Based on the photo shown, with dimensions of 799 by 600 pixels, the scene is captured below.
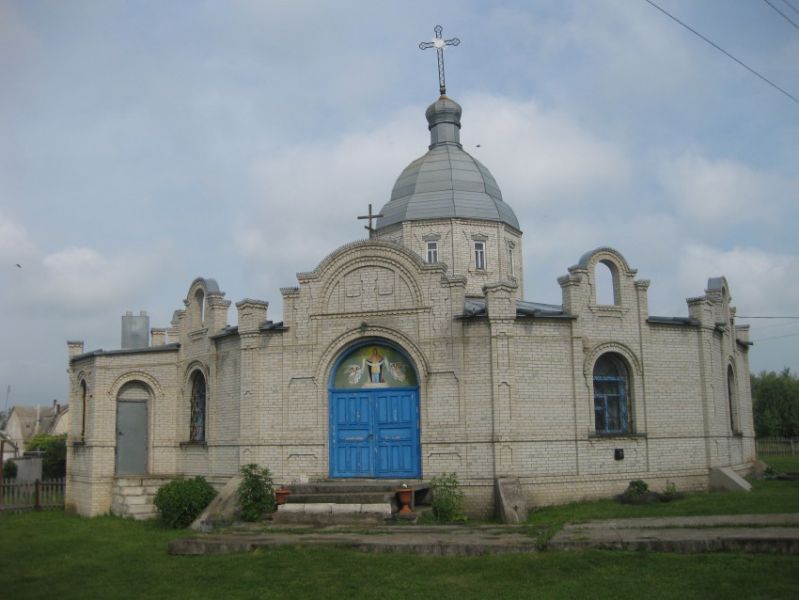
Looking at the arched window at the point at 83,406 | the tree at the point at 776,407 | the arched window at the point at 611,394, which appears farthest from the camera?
the tree at the point at 776,407

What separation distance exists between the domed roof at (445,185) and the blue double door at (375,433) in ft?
25.1

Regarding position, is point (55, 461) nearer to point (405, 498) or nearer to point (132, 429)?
point (132, 429)

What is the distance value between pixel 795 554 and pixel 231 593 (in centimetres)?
741

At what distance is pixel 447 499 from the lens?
635 inches

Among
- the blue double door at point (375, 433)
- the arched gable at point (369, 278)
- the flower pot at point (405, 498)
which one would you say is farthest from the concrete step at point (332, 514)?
the arched gable at point (369, 278)

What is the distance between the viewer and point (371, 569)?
11.3 m

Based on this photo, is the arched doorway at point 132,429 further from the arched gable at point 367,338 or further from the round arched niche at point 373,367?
the round arched niche at point 373,367

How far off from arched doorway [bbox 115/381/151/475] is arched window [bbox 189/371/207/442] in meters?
1.40

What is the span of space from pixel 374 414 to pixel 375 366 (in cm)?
111

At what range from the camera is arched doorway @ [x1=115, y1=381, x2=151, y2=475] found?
70.5 ft

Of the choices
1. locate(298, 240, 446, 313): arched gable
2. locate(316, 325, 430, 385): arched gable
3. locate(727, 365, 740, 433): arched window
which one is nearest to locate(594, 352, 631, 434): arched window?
locate(316, 325, 430, 385): arched gable

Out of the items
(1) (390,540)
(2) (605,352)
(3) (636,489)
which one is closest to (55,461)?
(2) (605,352)

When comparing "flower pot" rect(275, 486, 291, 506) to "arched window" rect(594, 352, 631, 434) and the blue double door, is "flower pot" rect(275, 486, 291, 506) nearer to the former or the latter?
the blue double door

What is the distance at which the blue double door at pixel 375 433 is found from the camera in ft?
59.3
